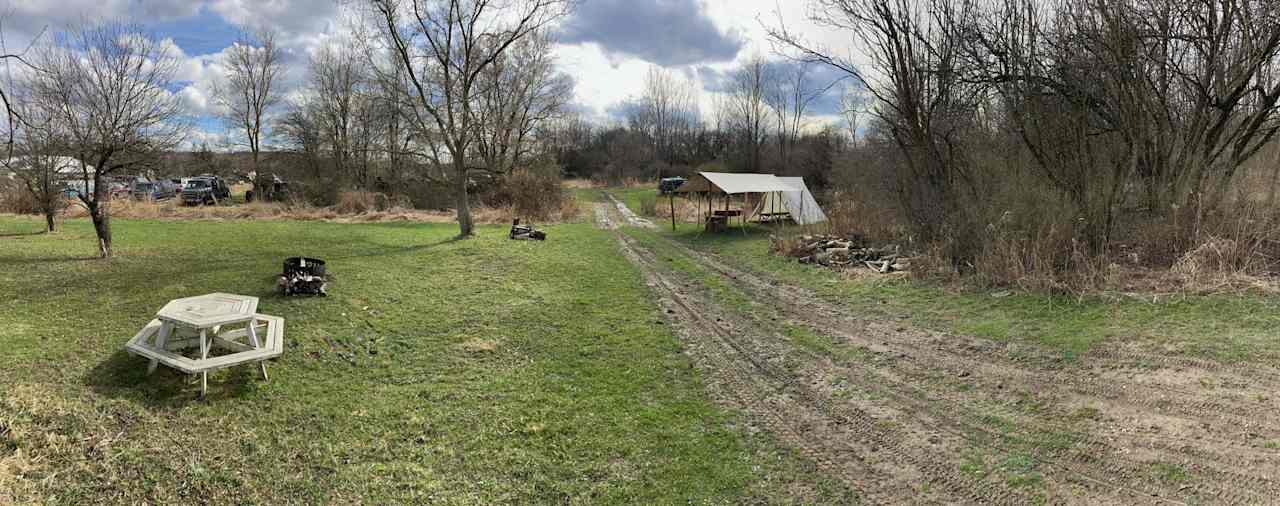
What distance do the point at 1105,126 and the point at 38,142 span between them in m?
17.7

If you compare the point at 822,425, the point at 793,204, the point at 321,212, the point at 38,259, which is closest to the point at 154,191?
the point at 321,212

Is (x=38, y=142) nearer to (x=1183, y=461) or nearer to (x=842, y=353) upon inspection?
(x=842, y=353)

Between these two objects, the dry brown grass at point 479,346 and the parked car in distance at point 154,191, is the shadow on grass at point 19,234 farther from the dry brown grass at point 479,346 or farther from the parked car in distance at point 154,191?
the parked car in distance at point 154,191

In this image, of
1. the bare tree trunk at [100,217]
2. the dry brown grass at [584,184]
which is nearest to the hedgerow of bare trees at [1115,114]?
the bare tree trunk at [100,217]

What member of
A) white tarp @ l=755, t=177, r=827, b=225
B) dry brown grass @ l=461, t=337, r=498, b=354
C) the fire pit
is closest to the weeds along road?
dry brown grass @ l=461, t=337, r=498, b=354

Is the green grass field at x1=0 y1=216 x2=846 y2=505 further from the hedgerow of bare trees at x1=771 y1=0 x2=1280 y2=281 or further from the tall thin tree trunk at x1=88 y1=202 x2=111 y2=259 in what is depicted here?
the hedgerow of bare trees at x1=771 y1=0 x2=1280 y2=281

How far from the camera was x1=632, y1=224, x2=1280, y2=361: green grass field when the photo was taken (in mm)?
4938

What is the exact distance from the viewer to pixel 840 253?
11477 mm

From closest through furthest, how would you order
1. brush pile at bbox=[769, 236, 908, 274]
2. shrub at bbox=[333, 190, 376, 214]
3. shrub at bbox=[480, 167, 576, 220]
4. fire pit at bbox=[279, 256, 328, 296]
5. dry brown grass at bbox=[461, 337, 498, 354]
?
dry brown grass at bbox=[461, 337, 498, 354]
fire pit at bbox=[279, 256, 328, 296]
brush pile at bbox=[769, 236, 908, 274]
shrub at bbox=[333, 190, 376, 214]
shrub at bbox=[480, 167, 576, 220]

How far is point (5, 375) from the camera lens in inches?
166

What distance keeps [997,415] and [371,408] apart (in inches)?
182

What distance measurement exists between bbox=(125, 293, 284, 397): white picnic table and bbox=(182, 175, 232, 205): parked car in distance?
24.2 meters

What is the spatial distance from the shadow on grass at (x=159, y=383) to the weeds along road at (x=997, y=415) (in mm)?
3828

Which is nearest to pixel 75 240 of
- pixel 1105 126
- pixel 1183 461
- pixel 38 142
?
pixel 38 142
